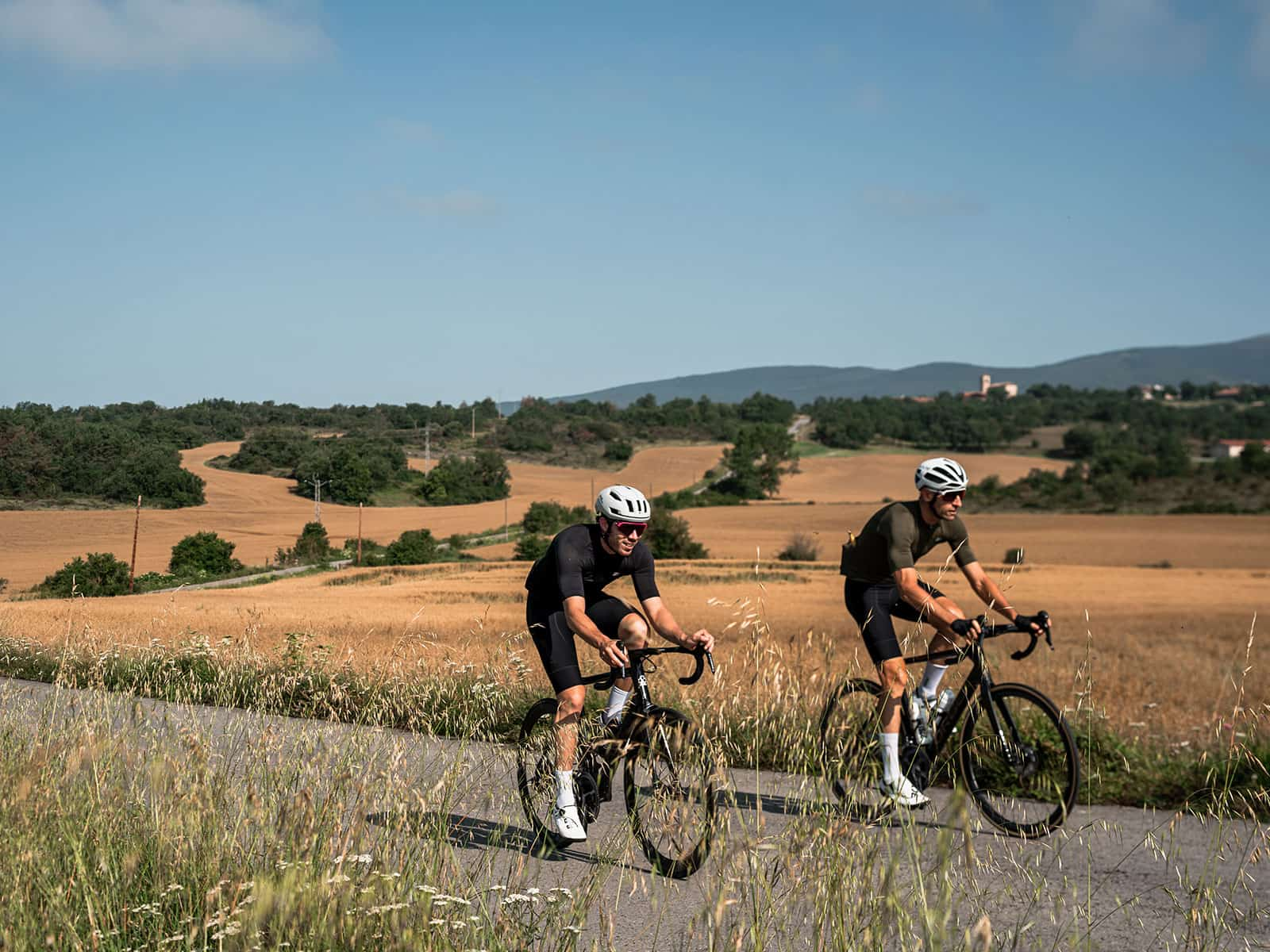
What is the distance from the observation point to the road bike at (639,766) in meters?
4.92

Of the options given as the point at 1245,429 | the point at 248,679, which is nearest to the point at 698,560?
the point at 248,679

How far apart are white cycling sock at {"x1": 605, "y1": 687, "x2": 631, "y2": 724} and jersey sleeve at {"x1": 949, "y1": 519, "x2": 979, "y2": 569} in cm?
214

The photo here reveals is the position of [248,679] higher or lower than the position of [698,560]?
higher

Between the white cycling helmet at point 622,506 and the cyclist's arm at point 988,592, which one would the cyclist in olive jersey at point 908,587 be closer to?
the cyclist's arm at point 988,592

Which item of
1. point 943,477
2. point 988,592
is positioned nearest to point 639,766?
point 943,477

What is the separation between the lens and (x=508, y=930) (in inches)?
137

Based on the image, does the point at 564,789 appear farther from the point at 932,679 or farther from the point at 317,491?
the point at 317,491

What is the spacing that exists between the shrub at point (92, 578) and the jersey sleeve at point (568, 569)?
12.8 metres

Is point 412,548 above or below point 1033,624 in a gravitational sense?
below

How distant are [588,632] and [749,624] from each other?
102cm

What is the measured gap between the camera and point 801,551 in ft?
190

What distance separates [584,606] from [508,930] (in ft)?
8.53

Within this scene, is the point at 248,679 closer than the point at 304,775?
No

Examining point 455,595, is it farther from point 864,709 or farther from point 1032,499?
point 1032,499
